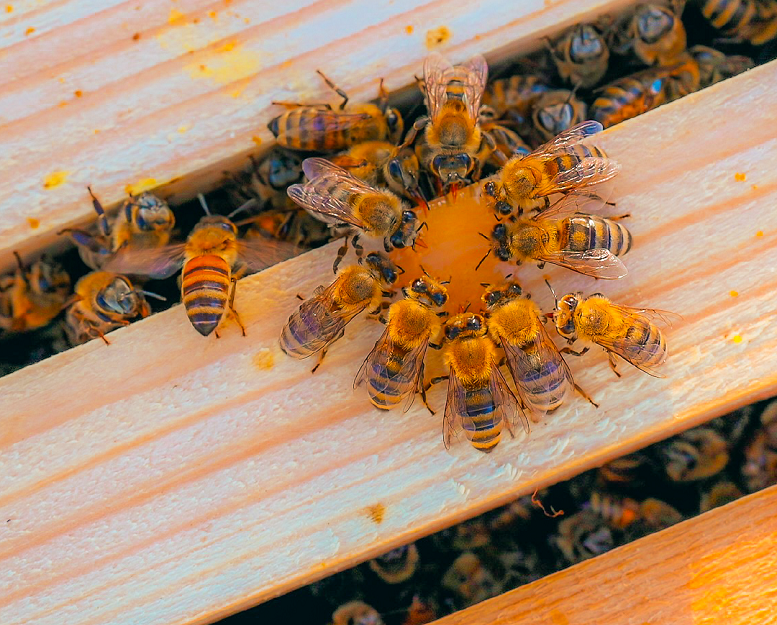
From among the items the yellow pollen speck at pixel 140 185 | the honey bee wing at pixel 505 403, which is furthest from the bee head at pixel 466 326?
the yellow pollen speck at pixel 140 185

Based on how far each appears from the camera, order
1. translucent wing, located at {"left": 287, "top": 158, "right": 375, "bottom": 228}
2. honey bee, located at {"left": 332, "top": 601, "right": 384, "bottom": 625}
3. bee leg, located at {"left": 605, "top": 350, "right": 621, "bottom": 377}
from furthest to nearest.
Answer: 1. honey bee, located at {"left": 332, "top": 601, "right": 384, "bottom": 625}
2. translucent wing, located at {"left": 287, "top": 158, "right": 375, "bottom": 228}
3. bee leg, located at {"left": 605, "top": 350, "right": 621, "bottom": 377}

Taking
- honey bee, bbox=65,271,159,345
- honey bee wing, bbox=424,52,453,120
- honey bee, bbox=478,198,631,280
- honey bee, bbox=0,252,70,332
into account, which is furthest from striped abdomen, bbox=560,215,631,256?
honey bee, bbox=0,252,70,332

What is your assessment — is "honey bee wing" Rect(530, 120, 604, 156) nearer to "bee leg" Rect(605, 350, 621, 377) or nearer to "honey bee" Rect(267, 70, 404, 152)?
"honey bee" Rect(267, 70, 404, 152)

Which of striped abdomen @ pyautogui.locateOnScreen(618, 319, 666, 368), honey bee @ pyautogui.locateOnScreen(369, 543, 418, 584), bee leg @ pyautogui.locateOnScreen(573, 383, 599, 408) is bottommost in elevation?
honey bee @ pyautogui.locateOnScreen(369, 543, 418, 584)

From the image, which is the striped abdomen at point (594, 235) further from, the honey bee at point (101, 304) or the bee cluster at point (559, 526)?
the honey bee at point (101, 304)

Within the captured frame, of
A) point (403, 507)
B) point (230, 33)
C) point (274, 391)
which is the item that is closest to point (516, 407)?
point (403, 507)

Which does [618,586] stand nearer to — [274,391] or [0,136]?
[274,391]
